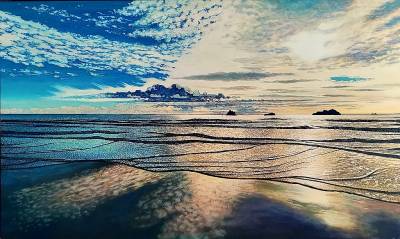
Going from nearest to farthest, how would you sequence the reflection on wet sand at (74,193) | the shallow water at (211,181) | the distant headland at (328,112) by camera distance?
the shallow water at (211,181) < the reflection on wet sand at (74,193) < the distant headland at (328,112)

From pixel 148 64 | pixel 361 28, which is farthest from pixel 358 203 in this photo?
pixel 148 64

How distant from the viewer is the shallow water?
119 inches

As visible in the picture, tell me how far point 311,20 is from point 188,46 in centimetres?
151

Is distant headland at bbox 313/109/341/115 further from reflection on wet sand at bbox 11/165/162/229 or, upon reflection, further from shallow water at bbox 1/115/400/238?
reflection on wet sand at bbox 11/165/162/229

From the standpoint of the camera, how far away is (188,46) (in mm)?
4367

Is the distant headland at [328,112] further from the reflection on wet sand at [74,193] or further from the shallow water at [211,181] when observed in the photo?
the reflection on wet sand at [74,193]

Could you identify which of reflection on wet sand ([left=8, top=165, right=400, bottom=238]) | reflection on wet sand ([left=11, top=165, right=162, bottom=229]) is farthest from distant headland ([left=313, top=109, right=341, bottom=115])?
reflection on wet sand ([left=11, top=165, right=162, bottom=229])

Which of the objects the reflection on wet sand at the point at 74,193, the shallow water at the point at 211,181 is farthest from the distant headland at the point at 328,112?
the reflection on wet sand at the point at 74,193

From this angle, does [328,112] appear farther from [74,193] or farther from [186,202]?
[74,193]

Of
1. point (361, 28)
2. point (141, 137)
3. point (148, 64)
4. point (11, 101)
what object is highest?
point (361, 28)

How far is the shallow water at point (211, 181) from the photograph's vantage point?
3020 mm

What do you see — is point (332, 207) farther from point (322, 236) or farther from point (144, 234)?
point (144, 234)

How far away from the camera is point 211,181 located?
410cm

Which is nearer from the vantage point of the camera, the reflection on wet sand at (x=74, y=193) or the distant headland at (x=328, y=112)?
the reflection on wet sand at (x=74, y=193)
